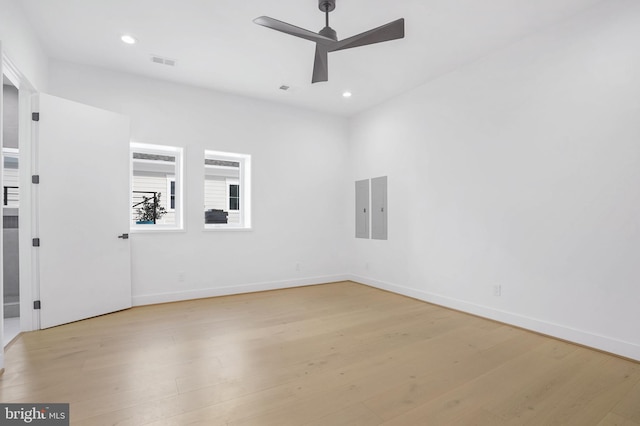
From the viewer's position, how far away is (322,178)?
563 centimetres

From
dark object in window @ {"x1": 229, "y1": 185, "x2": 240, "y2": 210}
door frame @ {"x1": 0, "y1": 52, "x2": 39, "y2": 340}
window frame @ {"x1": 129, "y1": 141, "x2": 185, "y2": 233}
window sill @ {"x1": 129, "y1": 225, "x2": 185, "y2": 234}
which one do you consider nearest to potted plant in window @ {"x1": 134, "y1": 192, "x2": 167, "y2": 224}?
window frame @ {"x1": 129, "y1": 141, "x2": 185, "y2": 233}

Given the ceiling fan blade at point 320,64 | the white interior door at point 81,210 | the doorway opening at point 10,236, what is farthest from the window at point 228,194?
the doorway opening at point 10,236

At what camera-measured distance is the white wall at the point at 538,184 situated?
8.65 feet

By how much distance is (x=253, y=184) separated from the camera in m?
4.95

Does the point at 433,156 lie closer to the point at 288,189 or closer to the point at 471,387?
the point at 288,189

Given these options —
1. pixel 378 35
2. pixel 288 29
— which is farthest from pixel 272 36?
pixel 378 35

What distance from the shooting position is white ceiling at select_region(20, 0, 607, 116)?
9.23ft

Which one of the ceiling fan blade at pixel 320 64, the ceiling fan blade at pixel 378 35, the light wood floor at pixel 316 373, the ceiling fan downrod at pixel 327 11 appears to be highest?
the ceiling fan downrod at pixel 327 11

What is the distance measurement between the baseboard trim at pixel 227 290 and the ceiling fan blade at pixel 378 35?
3577 millimetres

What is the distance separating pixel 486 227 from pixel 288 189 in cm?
303

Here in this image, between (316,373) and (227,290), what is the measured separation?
2756 millimetres

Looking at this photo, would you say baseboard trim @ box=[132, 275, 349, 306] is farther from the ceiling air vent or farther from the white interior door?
the ceiling air vent

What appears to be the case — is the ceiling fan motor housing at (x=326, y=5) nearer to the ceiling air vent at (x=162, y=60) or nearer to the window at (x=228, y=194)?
the ceiling air vent at (x=162, y=60)

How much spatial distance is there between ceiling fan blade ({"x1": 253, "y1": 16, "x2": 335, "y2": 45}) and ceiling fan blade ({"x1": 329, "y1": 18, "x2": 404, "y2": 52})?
136 millimetres
